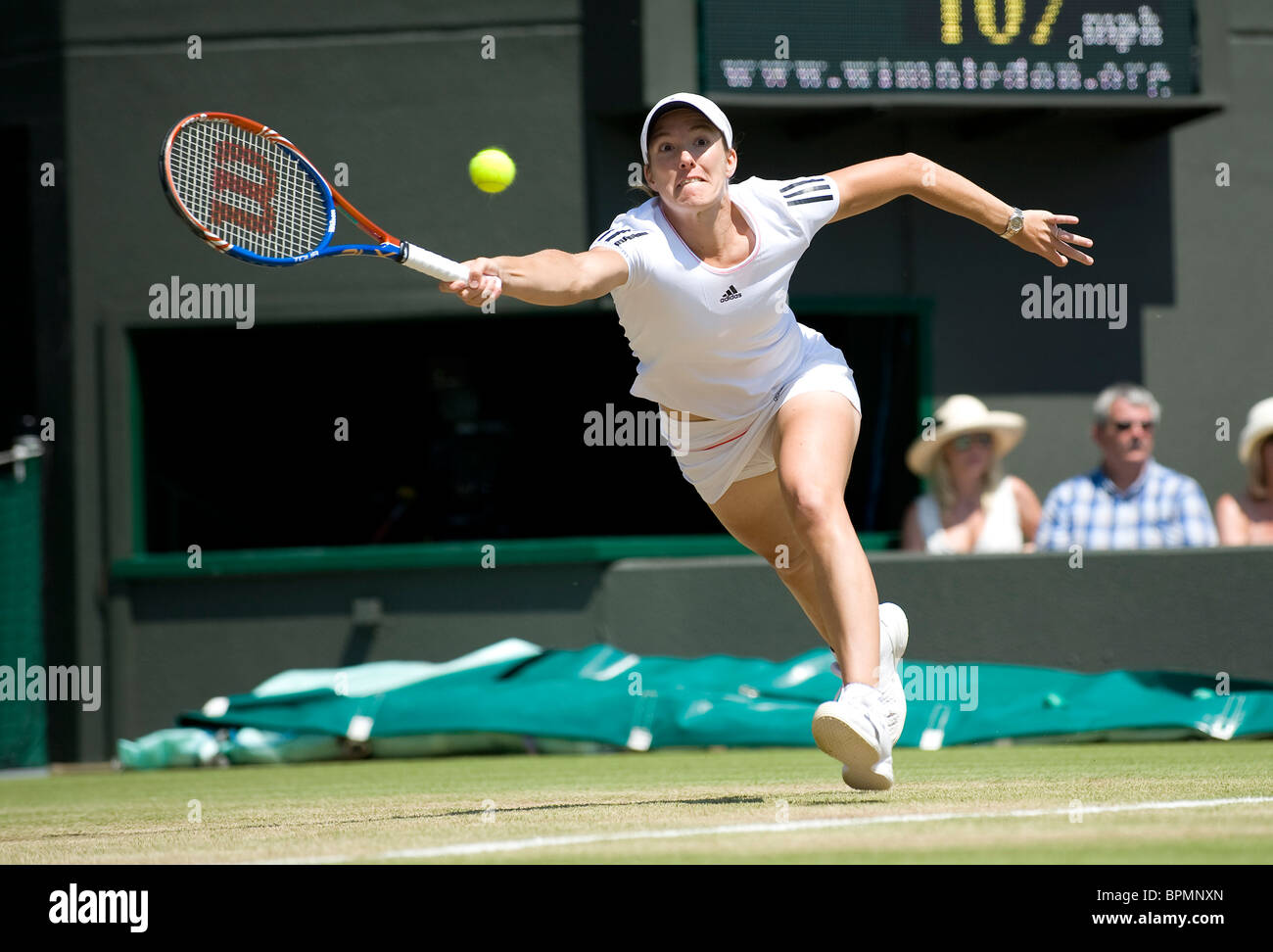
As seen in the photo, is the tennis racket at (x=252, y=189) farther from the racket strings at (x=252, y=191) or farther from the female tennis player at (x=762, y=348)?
the female tennis player at (x=762, y=348)

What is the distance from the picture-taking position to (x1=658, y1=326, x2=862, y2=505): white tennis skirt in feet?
16.3

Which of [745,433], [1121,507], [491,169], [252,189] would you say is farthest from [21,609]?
[745,433]

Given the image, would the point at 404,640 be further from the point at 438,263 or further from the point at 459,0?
the point at 438,263

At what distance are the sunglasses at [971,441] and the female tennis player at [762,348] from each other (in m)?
4.05

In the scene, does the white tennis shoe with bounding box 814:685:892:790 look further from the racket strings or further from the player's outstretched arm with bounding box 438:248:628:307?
the racket strings

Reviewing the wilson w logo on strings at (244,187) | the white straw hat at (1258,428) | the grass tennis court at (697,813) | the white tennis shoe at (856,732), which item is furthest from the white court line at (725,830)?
the white straw hat at (1258,428)

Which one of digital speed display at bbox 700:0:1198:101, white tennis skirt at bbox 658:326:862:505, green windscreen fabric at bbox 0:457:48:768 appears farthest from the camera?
green windscreen fabric at bbox 0:457:48:768

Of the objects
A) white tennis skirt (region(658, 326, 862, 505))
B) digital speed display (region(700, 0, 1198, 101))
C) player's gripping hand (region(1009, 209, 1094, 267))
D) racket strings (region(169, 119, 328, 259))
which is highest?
digital speed display (region(700, 0, 1198, 101))

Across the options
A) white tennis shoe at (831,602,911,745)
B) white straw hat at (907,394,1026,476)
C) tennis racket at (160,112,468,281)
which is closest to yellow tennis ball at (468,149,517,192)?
tennis racket at (160,112,468,281)

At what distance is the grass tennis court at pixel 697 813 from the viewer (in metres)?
3.43

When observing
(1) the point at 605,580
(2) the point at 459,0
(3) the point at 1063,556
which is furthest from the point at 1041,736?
(2) the point at 459,0

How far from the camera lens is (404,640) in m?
9.59

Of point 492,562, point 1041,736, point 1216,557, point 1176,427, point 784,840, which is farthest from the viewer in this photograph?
point 1176,427

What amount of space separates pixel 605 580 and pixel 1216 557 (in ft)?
10.00
